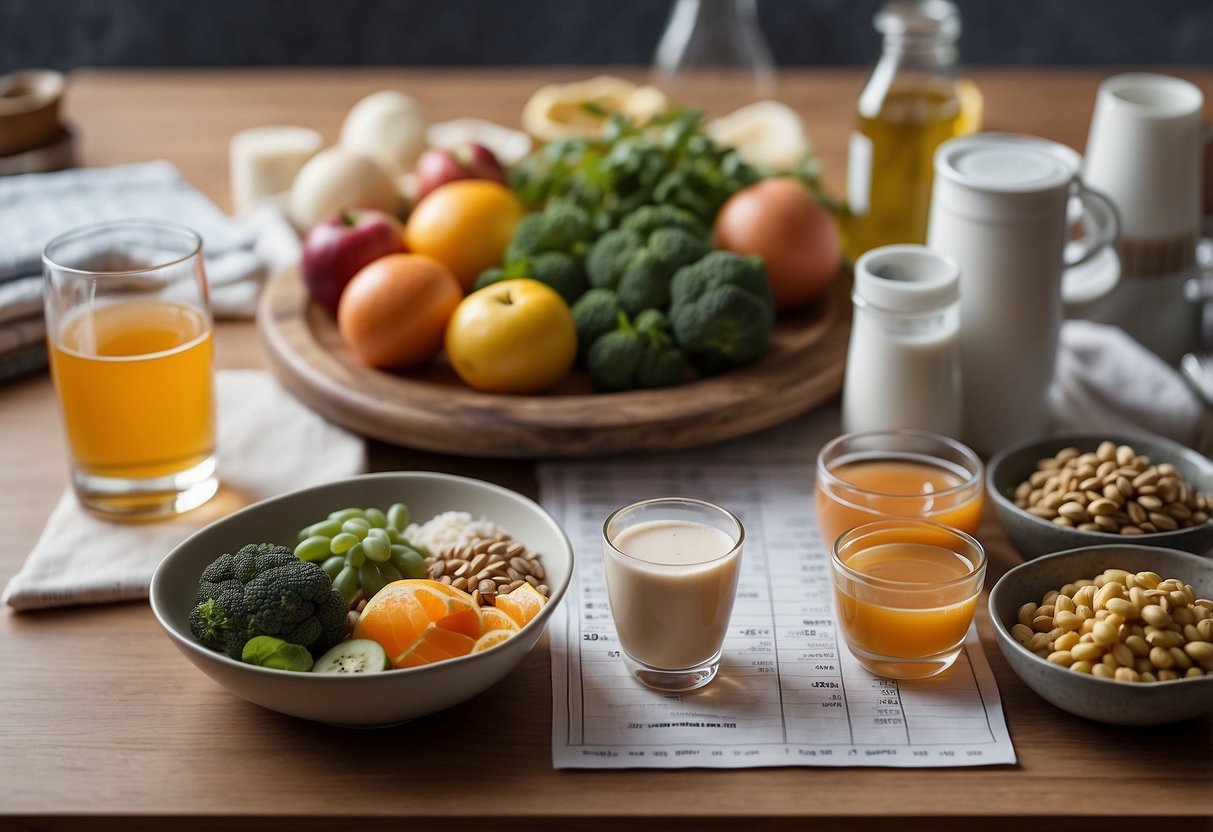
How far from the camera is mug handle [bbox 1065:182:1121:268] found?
1297mm

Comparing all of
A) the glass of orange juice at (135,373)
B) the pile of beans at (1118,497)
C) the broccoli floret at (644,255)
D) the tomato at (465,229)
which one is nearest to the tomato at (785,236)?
the broccoli floret at (644,255)

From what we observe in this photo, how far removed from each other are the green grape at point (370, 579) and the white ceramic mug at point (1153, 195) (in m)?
0.87

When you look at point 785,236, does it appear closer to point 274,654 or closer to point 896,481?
point 896,481

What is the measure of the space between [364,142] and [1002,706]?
124cm

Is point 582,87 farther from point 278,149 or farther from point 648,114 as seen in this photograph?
point 278,149

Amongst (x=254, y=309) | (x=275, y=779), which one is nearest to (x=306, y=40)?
(x=254, y=309)

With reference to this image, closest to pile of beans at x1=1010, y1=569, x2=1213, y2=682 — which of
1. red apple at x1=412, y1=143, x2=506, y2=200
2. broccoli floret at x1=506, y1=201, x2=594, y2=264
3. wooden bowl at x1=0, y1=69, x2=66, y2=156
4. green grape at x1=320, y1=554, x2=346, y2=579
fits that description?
green grape at x1=320, y1=554, x2=346, y2=579

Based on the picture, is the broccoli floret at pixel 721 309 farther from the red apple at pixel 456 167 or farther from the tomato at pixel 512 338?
the red apple at pixel 456 167

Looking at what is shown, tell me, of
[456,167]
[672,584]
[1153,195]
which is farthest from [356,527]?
[1153,195]

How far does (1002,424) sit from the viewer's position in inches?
Result: 51.5

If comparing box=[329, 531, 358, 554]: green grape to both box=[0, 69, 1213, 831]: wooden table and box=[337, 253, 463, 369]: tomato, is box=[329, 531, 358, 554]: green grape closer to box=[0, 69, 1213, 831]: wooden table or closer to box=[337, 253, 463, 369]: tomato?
box=[0, 69, 1213, 831]: wooden table

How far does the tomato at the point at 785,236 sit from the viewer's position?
1.41 metres

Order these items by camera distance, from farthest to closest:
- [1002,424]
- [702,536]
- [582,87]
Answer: [582,87] → [1002,424] → [702,536]

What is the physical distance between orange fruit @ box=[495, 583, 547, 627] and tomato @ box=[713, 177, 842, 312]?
1.83 ft
